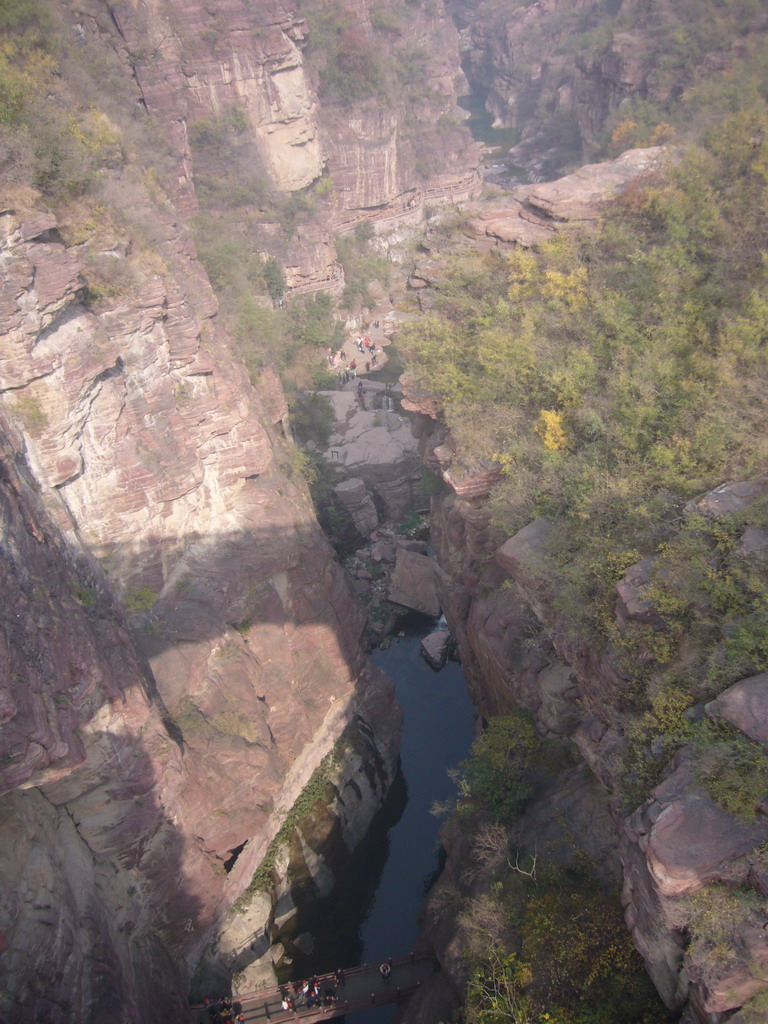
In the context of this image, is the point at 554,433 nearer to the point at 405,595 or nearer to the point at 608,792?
the point at 608,792

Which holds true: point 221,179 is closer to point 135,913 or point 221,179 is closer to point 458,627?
point 458,627

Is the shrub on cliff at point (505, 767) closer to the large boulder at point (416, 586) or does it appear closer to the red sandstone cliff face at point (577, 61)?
the large boulder at point (416, 586)

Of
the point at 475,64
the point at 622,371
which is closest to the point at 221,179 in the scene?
the point at 622,371

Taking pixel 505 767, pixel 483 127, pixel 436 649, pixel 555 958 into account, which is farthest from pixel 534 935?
pixel 483 127

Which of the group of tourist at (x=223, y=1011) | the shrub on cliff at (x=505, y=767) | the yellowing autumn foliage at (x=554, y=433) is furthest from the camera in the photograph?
the group of tourist at (x=223, y=1011)

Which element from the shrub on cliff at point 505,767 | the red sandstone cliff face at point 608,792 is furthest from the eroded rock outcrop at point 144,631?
the shrub on cliff at point 505,767

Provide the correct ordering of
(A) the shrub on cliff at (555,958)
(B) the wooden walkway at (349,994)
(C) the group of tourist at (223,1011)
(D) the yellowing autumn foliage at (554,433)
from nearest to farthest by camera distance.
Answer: (A) the shrub on cliff at (555,958) < (D) the yellowing autumn foliage at (554,433) < (C) the group of tourist at (223,1011) < (B) the wooden walkway at (349,994)
